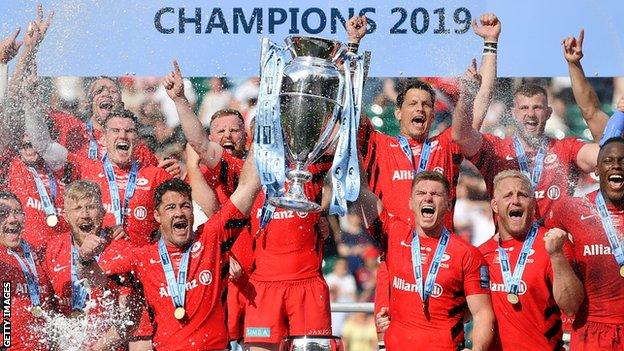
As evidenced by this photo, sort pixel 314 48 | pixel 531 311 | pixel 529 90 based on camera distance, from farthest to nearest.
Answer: pixel 529 90
pixel 531 311
pixel 314 48

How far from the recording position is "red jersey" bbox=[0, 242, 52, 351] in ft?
21.6

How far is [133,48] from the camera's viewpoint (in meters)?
6.83

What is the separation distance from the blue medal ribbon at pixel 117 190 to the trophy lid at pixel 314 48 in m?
1.57

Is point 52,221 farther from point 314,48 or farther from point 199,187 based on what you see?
point 314,48

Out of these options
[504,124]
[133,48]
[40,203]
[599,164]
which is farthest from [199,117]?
[599,164]

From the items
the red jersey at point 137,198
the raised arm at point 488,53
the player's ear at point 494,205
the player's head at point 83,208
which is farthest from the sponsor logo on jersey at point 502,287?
the player's head at point 83,208

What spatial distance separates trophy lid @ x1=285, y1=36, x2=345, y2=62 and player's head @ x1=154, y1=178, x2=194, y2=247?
3.96 feet

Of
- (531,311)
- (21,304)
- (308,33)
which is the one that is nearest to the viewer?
(531,311)

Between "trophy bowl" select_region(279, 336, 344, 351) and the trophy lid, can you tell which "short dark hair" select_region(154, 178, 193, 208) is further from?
"trophy bowl" select_region(279, 336, 344, 351)

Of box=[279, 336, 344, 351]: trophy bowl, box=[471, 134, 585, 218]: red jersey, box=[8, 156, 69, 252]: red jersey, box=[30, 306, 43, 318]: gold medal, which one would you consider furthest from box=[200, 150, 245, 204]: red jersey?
box=[279, 336, 344, 351]: trophy bowl

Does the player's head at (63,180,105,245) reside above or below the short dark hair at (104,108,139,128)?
below

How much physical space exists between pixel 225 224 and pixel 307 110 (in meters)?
1.36

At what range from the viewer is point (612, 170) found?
6.38m

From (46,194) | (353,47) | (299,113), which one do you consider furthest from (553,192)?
(46,194)
